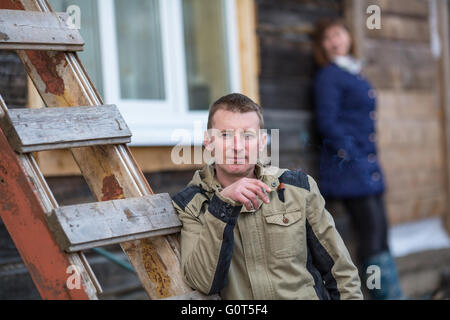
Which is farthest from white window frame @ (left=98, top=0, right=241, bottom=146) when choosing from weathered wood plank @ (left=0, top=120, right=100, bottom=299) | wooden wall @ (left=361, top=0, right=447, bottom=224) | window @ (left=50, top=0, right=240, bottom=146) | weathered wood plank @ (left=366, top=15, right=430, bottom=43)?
weathered wood plank @ (left=0, top=120, right=100, bottom=299)

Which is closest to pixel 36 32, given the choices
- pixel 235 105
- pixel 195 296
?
pixel 235 105

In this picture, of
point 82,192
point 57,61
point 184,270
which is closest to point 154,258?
point 184,270

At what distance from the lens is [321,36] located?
4.55 meters

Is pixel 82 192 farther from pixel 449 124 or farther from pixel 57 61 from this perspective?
pixel 449 124

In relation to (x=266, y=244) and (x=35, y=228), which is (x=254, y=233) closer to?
(x=266, y=244)

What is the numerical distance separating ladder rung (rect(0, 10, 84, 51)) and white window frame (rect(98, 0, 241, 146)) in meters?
1.39

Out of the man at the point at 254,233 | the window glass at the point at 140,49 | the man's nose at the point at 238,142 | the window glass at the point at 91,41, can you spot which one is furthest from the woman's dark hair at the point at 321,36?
the man's nose at the point at 238,142

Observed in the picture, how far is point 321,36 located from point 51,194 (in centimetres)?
Answer: 312

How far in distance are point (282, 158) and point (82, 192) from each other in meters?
1.57

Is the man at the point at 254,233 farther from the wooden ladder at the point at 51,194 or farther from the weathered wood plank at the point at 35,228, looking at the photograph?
the weathered wood plank at the point at 35,228
